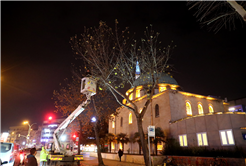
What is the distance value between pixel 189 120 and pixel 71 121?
14325 millimetres

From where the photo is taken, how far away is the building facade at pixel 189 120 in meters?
16.0

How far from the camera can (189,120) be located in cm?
2034

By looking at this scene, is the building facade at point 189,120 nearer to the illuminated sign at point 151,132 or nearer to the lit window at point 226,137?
the lit window at point 226,137

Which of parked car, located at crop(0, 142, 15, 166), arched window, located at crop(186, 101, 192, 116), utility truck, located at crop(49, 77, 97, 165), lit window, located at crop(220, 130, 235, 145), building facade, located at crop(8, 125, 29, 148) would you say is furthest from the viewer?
building facade, located at crop(8, 125, 29, 148)

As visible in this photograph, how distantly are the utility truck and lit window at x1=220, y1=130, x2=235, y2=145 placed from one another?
527 inches

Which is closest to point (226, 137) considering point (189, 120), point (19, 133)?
point (189, 120)

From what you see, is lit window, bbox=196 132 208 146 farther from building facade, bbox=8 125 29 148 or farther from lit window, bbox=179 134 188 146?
building facade, bbox=8 125 29 148

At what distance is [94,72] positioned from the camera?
48.1 ft

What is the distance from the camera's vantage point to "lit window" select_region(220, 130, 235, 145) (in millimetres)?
15783

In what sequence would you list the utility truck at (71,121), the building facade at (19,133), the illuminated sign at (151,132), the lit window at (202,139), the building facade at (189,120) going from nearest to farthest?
the illuminated sign at (151,132), the utility truck at (71,121), the building facade at (189,120), the lit window at (202,139), the building facade at (19,133)

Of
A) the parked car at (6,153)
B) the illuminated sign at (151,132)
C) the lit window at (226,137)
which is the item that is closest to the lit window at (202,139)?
the lit window at (226,137)

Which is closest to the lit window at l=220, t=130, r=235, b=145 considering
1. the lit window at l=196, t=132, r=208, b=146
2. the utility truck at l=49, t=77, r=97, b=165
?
the lit window at l=196, t=132, r=208, b=146

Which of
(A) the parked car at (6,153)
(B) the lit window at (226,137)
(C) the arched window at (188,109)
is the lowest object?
(A) the parked car at (6,153)

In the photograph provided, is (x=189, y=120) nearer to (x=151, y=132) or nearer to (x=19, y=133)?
(x=151, y=132)
